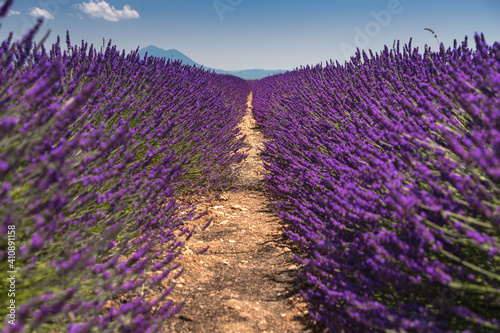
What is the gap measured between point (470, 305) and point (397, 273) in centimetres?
29

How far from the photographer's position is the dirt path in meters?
1.79

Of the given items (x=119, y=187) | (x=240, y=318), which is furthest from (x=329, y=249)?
(x=119, y=187)

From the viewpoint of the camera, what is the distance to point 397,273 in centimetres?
121

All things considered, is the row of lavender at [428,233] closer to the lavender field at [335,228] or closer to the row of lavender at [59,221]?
the lavender field at [335,228]

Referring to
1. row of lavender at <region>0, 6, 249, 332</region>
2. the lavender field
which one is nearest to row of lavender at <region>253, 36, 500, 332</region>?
the lavender field

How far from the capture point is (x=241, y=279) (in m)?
2.26

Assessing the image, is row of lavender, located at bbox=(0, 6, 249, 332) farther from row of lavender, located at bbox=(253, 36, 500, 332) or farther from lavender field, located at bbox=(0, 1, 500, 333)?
row of lavender, located at bbox=(253, 36, 500, 332)

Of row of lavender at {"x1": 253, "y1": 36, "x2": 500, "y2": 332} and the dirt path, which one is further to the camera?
the dirt path

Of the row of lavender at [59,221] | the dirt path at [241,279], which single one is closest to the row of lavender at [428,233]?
the dirt path at [241,279]

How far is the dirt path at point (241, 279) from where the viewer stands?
1789 millimetres

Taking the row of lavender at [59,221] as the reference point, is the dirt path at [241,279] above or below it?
below

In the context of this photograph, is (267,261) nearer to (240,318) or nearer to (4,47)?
(240,318)

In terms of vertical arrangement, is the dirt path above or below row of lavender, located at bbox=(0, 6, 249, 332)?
below

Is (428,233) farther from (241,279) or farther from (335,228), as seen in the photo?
(241,279)
